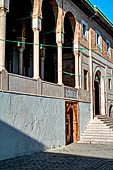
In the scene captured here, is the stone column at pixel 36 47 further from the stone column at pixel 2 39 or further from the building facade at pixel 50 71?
the stone column at pixel 2 39

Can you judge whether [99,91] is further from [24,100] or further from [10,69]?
[24,100]

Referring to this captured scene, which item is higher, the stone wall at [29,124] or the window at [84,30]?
the window at [84,30]

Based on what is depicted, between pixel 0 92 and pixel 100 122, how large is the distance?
8.76 meters

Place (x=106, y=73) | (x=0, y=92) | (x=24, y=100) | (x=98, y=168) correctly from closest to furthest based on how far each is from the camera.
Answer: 1. (x=98, y=168)
2. (x=0, y=92)
3. (x=24, y=100)
4. (x=106, y=73)

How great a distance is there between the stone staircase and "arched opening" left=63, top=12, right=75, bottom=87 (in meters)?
2.85

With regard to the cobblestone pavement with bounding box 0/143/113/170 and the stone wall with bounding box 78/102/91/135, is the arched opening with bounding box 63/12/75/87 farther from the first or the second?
the cobblestone pavement with bounding box 0/143/113/170

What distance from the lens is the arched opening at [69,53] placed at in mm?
15534

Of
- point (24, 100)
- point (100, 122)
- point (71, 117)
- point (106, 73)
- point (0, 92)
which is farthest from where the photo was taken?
point (106, 73)

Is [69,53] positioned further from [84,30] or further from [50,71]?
[50,71]

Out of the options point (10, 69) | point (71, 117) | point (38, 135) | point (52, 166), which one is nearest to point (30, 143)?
point (38, 135)

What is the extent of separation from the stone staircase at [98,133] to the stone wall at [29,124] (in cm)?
228

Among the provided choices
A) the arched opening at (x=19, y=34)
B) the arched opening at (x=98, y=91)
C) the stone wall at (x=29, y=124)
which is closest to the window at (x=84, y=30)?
the arched opening at (x=98, y=91)

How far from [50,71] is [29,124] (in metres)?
8.22

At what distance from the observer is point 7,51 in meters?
15.3
